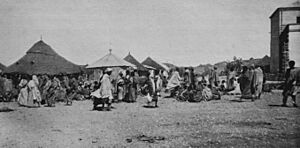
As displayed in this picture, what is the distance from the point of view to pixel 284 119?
435cm

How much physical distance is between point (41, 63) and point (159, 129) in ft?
11.2

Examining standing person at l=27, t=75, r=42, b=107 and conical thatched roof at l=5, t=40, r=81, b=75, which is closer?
conical thatched roof at l=5, t=40, r=81, b=75

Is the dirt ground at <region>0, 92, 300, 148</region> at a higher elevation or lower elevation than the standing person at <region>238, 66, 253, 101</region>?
lower

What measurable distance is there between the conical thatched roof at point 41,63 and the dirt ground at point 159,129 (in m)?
1.05

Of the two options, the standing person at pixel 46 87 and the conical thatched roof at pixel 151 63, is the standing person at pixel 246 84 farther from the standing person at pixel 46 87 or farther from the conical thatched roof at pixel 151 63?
the standing person at pixel 46 87

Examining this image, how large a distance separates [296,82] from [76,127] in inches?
144

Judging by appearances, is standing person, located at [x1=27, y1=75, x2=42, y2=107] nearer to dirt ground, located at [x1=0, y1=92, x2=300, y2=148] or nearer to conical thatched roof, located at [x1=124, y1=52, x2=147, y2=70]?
dirt ground, located at [x1=0, y1=92, x2=300, y2=148]

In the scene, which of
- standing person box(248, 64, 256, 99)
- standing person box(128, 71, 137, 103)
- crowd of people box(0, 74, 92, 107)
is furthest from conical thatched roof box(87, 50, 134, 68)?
standing person box(248, 64, 256, 99)

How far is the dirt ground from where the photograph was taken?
3.49m

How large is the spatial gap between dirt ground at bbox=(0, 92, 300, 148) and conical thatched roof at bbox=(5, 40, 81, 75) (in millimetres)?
1047

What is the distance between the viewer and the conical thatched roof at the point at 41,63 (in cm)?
541

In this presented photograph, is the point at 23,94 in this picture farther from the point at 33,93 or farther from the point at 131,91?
the point at 131,91

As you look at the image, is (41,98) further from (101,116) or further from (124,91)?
(101,116)

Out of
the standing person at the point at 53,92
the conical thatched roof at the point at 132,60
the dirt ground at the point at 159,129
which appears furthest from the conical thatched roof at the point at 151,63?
the dirt ground at the point at 159,129
